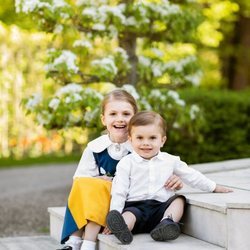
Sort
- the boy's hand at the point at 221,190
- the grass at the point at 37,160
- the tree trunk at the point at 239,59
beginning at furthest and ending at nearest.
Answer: the tree trunk at the point at 239,59, the grass at the point at 37,160, the boy's hand at the point at 221,190

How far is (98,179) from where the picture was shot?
4.26 metres

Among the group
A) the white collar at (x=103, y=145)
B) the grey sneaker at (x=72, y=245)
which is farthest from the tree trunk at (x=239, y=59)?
the grey sneaker at (x=72, y=245)

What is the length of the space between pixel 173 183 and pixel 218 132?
5048 mm

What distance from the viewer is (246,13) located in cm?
1436

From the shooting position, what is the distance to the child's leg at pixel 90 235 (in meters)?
4.14

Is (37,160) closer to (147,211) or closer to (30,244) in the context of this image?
(30,244)

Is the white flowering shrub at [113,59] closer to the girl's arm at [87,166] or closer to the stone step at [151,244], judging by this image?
the girl's arm at [87,166]

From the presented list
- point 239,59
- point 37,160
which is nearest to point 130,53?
point 37,160

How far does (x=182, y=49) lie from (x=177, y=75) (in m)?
6.99

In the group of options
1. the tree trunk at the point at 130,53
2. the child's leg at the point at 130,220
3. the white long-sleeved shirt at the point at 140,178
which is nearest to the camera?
the child's leg at the point at 130,220

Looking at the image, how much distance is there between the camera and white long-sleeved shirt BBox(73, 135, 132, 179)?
14.4 feet

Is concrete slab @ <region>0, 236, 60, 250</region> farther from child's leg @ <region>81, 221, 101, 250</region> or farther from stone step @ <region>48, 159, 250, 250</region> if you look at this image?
child's leg @ <region>81, 221, 101, 250</region>

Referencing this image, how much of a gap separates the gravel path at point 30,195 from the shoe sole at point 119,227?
240 cm

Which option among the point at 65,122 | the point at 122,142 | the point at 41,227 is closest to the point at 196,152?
the point at 65,122
